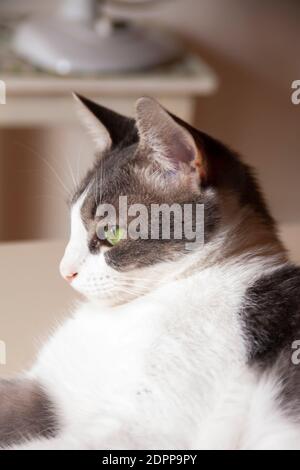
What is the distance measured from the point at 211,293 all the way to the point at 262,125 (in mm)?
1381

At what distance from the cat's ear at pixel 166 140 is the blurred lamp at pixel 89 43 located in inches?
34.7

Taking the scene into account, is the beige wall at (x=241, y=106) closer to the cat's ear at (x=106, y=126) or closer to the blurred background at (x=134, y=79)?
the blurred background at (x=134, y=79)

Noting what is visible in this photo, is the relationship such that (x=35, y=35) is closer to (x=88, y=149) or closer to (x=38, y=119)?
(x=38, y=119)

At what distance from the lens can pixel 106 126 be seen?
2.46 feet

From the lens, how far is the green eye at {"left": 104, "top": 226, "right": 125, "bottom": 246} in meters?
0.66

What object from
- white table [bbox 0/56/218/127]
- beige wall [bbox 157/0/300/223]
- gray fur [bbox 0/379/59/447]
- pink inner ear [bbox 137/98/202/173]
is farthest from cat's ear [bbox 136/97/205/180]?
beige wall [bbox 157/0/300/223]

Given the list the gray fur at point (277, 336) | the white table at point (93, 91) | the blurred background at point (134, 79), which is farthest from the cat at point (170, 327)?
the white table at point (93, 91)

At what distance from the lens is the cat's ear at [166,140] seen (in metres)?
0.59

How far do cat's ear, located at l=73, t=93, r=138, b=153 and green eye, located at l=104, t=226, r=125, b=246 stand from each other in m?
0.12

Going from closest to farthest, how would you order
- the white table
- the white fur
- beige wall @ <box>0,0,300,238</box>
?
the white fur < the white table < beige wall @ <box>0,0,300,238</box>

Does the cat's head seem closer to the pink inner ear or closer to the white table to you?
the pink inner ear

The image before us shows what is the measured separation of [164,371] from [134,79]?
3.29 ft

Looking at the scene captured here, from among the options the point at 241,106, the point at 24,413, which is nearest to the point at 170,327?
the point at 24,413
